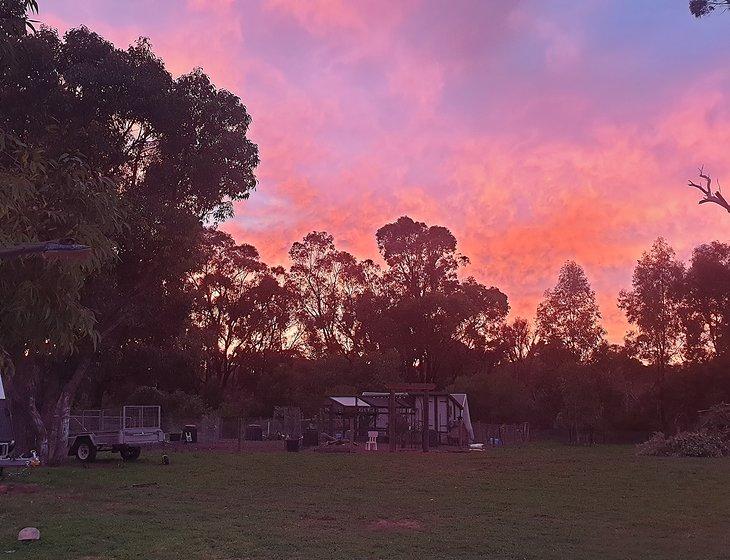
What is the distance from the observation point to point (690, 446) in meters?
35.3

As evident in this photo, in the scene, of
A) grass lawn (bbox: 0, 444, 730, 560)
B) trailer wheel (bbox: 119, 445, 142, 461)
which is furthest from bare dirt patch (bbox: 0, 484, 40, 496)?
trailer wheel (bbox: 119, 445, 142, 461)

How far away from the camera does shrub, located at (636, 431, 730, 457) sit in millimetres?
35000

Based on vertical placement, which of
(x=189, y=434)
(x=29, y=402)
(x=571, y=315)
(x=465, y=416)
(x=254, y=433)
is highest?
(x=571, y=315)

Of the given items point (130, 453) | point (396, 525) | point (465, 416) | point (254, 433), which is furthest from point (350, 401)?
point (396, 525)

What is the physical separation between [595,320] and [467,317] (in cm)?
1114

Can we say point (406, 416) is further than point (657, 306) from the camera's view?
No

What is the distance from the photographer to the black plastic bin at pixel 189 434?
40.3 meters

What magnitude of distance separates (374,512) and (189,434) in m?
27.0

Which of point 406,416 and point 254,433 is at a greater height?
point 406,416

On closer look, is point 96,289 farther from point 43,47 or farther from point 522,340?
point 522,340

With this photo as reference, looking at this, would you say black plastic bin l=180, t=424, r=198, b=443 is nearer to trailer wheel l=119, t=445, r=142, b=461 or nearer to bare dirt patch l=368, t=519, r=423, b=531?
trailer wheel l=119, t=445, r=142, b=461

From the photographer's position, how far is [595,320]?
64.1 m

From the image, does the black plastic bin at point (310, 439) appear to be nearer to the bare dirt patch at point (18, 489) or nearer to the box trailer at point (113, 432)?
the box trailer at point (113, 432)

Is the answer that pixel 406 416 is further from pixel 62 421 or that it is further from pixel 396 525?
pixel 396 525
